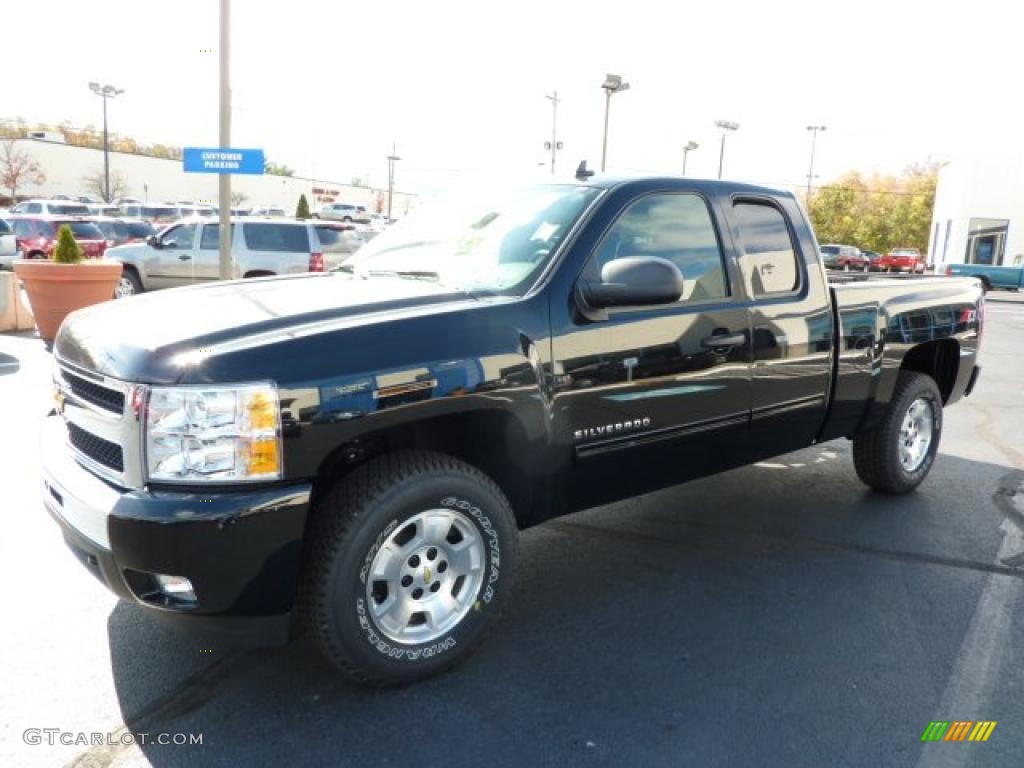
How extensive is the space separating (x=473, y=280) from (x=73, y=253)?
886cm

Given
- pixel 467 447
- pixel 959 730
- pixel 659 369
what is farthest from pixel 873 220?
pixel 467 447

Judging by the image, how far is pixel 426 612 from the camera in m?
3.15

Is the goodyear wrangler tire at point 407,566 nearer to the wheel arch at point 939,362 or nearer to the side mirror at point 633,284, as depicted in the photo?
the side mirror at point 633,284

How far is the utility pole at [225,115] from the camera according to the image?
10.3 metres

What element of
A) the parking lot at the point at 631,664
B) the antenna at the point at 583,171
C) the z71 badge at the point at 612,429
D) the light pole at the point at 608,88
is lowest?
the parking lot at the point at 631,664

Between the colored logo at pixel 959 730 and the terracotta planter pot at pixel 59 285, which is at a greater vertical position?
the terracotta planter pot at pixel 59 285

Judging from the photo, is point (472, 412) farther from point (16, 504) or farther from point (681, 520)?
point (16, 504)

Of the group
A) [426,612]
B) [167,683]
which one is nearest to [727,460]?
[426,612]

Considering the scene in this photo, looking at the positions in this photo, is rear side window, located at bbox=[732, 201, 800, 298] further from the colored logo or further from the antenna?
the colored logo

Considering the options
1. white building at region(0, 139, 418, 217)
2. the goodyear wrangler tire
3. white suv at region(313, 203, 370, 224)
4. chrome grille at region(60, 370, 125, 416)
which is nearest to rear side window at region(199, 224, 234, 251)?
chrome grille at region(60, 370, 125, 416)

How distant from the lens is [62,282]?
10195mm

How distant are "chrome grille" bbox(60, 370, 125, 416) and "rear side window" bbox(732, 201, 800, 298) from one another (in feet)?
9.51

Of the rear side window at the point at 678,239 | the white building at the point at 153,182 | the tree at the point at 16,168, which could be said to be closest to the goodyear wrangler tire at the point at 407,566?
the rear side window at the point at 678,239

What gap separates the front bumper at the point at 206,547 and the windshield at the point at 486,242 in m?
1.27
